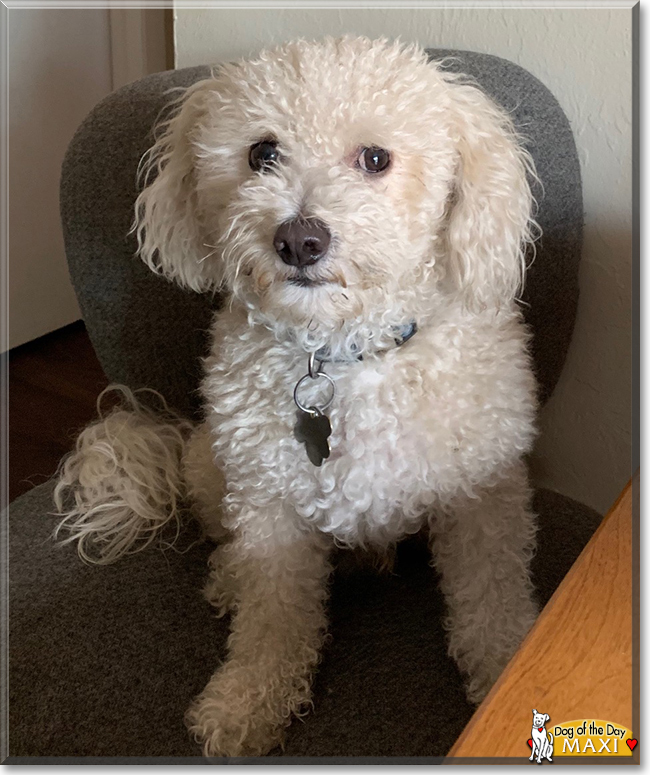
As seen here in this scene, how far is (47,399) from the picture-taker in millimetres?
2236

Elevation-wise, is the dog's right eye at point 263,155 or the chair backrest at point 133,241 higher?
the dog's right eye at point 263,155

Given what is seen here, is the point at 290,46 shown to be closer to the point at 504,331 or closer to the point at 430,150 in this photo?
the point at 430,150

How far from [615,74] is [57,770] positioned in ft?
3.63

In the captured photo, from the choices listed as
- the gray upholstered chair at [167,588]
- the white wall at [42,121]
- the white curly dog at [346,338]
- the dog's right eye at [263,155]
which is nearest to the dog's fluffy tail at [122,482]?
the gray upholstered chair at [167,588]

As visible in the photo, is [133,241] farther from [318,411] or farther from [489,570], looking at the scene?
[489,570]

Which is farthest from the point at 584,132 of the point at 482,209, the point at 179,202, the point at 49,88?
the point at 49,88

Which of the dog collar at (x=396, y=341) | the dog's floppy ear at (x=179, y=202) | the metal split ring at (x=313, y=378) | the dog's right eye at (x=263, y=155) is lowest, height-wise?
the metal split ring at (x=313, y=378)

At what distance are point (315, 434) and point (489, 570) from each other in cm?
28

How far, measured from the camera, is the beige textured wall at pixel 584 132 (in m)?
1.01

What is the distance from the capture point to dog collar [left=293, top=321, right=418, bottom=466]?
2.79 feet

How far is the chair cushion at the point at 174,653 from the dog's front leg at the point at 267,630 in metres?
0.02

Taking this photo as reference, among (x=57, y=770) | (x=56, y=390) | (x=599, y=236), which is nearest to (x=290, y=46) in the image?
(x=599, y=236)

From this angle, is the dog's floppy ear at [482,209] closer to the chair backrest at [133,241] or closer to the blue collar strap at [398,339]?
the blue collar strap at [398,339]

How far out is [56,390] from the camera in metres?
2.27
